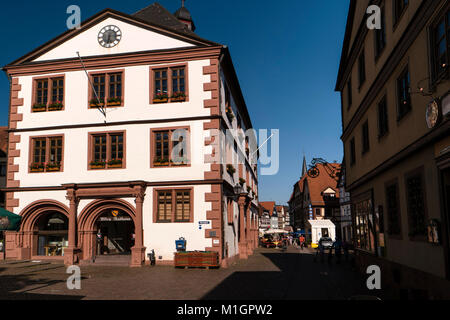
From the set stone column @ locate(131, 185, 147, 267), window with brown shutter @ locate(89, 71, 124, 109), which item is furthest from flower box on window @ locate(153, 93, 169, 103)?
stone column @ locate(131, 185, 147, 267)

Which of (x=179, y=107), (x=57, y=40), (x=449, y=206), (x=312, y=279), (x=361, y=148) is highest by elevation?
(x=57, y=40)

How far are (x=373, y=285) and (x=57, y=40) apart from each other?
21.7m

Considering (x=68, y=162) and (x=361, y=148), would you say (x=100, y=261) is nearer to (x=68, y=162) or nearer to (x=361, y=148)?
(x=68, y=162)

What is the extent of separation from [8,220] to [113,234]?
7.67 meters

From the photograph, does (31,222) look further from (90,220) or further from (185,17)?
(185,17)

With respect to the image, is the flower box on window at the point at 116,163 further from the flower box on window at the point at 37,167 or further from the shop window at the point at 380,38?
the shop window at the point at 380,38

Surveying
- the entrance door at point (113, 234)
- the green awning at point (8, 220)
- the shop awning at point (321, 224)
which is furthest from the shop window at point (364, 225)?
the shop awning at point (321, 224)

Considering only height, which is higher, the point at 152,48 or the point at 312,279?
the point at 152,48

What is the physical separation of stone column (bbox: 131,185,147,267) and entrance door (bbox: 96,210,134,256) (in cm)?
179

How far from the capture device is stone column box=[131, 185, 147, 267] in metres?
22.0

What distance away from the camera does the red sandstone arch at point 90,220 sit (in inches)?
925
